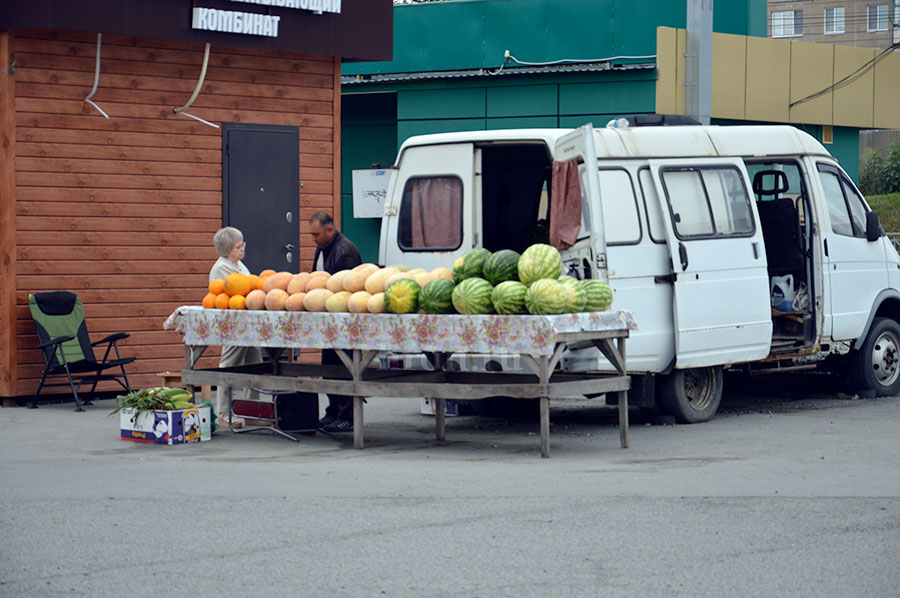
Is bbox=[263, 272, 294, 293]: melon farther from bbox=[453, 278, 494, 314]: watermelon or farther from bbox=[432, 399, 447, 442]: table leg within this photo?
bbox=[453, 278, 494, 314]: watermelon

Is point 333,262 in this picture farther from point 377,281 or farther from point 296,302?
point 377,281

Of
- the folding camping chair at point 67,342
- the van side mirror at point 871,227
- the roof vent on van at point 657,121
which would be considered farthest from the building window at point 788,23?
the folding camping chair at point 67,342

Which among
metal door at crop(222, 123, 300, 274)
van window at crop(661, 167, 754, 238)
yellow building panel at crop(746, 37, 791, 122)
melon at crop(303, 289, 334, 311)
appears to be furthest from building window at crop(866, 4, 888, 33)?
melon at crop(303, 289, 334, 311)

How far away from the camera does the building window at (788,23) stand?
73562 mm

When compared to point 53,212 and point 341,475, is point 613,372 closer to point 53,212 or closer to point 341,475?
point 341,475

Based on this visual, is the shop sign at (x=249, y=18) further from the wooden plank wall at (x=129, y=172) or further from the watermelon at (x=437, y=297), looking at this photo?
the watermelon at (x=437, y=297)

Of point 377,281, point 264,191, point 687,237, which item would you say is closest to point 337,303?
point 377,281

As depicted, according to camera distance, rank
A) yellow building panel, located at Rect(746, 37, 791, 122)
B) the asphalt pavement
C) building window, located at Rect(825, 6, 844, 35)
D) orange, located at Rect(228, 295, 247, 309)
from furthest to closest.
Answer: building window, located at Rect(825, 6, 844, 35) < yellow building panel, located at Rect(746, 37, 791, 122) < orange, located at Rect(228, 295, 247, 309) < the asphalt pavement

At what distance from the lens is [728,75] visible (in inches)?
860

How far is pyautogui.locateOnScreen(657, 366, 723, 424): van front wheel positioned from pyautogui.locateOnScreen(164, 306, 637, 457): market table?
106 cm

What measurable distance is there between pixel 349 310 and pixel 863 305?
5743 mm

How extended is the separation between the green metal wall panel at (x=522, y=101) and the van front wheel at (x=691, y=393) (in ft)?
34.4

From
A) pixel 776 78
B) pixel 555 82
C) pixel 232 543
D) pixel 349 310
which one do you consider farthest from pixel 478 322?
pixel 776 78

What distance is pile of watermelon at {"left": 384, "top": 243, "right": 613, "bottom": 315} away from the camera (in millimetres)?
9500
